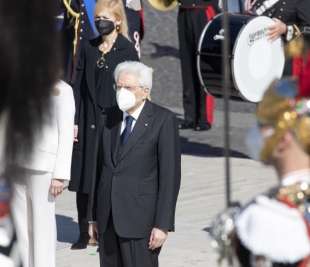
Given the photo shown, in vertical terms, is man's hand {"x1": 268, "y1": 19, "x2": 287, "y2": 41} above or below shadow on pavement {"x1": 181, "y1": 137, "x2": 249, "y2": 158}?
above

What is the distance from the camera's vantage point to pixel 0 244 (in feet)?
13.9

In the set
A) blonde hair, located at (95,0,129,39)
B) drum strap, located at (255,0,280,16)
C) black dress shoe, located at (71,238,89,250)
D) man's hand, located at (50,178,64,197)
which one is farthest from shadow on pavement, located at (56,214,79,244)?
drum strap, located at (255,0,280,16)

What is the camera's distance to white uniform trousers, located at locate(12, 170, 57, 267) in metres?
7.75

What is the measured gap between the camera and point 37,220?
7.78 metres

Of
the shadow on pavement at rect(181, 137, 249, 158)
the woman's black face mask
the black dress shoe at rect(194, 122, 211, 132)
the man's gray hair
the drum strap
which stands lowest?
the shadow on pavement at rect(181, 137, 249, 158)

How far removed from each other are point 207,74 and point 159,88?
375cm

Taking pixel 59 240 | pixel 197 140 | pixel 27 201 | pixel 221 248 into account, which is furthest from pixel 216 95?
pixel 221 248

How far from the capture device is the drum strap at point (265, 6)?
11531 mm

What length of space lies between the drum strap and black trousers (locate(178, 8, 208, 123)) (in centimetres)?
185

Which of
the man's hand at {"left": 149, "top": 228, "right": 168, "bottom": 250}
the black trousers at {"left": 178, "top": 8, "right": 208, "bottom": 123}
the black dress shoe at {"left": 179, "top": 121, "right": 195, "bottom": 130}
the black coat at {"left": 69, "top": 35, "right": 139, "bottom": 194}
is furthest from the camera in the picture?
the black dress shoe at {"left": 179, "top": 121, "right": 195, "bottom": 130}

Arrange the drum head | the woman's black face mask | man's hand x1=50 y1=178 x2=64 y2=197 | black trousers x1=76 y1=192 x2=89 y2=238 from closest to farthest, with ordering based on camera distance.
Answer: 1. man's hand x1=50 y1=178 x2=64 y2=197
2. the woman's black face mask
3. black trousers x1=76 y1=192 x2=89 y2=238
4. the drum head

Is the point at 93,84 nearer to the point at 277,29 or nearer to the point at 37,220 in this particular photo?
the point at 37,220

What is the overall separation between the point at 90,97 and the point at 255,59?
285 centimetres

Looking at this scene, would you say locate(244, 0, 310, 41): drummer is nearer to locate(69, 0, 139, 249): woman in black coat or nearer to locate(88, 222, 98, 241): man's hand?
locate(69, 0, 139, 249): woman in black coat
